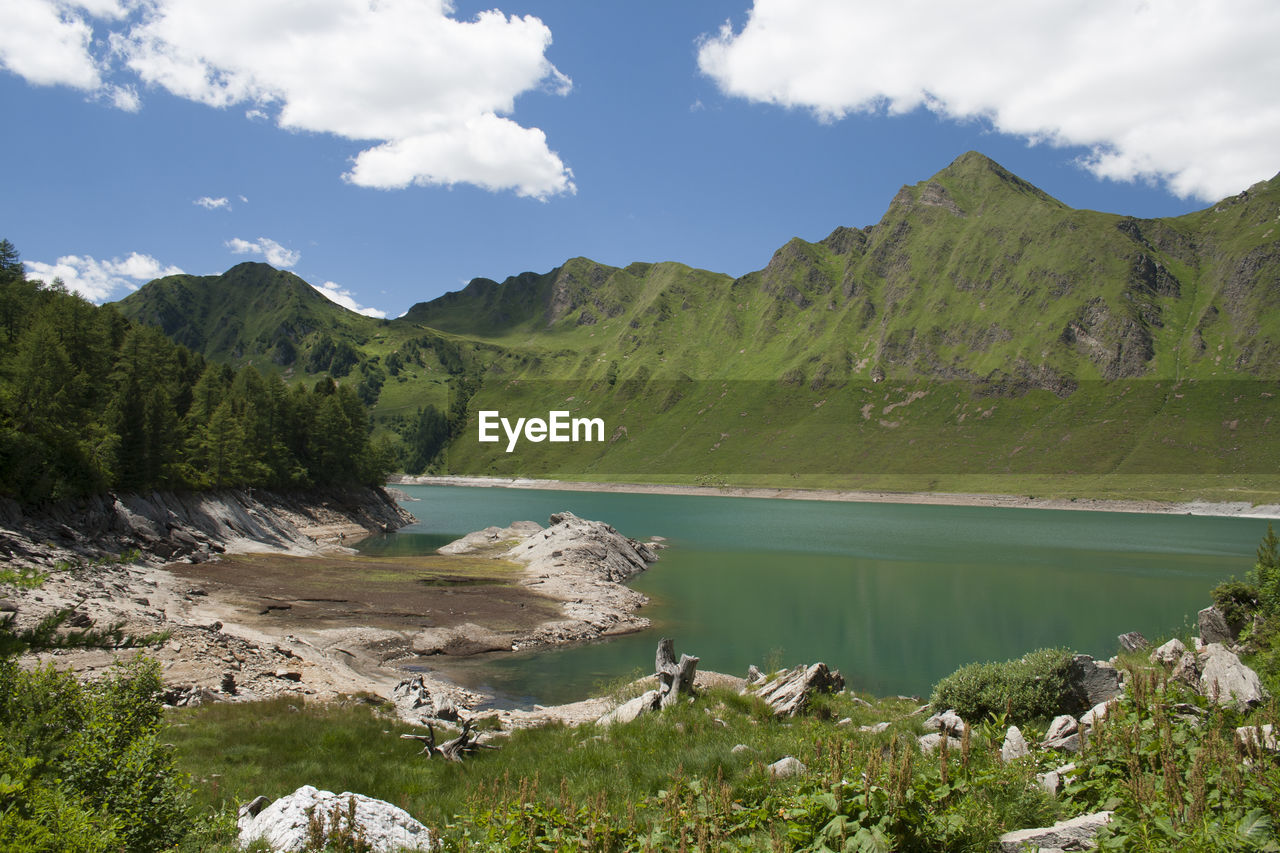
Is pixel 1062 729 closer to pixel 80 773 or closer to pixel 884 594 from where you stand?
pixel 80 773

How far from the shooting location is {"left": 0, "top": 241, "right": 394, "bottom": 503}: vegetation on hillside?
4378 centimetres

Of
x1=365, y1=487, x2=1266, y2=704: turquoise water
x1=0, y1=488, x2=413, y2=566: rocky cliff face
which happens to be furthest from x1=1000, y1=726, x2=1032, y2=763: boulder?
x1=0, y1=488, x2=413, y2=566: rocky cliff face

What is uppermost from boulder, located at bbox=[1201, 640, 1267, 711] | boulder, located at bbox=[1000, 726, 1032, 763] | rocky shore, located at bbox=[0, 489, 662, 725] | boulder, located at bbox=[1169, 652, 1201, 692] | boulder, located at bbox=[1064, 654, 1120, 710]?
boulder, located at bbox=[1201, 640, 1267, 711]

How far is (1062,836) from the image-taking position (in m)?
7.21

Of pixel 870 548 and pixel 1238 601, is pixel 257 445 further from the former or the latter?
pixel 1238 601

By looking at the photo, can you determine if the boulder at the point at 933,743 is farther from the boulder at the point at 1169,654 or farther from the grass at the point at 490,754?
the boulder at the point at 1169,654

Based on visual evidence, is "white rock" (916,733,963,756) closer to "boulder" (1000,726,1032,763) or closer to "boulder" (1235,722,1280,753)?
"boulder" (1000,726,1032,763)

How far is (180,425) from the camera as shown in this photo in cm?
6844

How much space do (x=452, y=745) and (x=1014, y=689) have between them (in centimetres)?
1474

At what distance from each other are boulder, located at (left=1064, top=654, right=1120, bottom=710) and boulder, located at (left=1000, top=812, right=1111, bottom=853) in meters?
11.8

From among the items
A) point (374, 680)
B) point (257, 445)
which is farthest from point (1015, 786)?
point (257, 445)

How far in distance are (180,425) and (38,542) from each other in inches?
1307

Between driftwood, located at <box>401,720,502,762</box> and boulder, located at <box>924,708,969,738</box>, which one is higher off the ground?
boulder, located at <box>924,708,969,738</box>

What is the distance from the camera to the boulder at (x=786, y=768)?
35.6 ft
